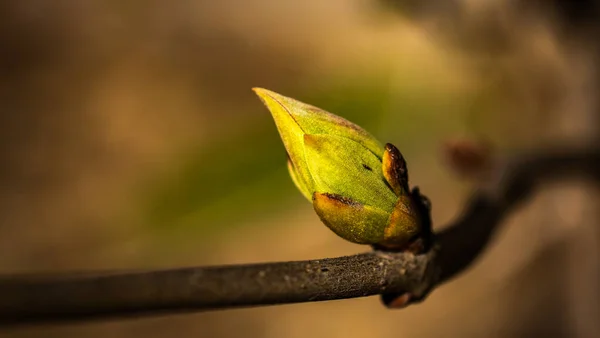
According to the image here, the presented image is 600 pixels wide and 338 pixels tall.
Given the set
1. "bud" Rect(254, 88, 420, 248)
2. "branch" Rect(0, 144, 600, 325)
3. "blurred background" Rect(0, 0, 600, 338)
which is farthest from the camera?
"blurred background" Rect(0, 0, 600, 338)

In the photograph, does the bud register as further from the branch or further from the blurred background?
the blurred background

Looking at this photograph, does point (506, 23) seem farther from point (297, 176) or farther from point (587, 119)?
point (297, 176)

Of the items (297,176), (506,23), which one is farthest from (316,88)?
(297,176)

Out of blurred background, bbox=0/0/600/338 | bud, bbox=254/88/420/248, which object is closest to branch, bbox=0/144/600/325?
bud, bbox=254/88/420/248

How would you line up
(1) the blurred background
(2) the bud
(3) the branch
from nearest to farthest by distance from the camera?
1. (3) the branch
2. (2) the bud
3. (1) the blurred background

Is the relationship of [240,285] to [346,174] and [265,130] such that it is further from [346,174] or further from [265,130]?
[265,130]

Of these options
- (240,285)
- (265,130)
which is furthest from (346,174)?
(265,130)

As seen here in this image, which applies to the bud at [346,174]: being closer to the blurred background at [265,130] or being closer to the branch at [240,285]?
the branch at [240,285]
